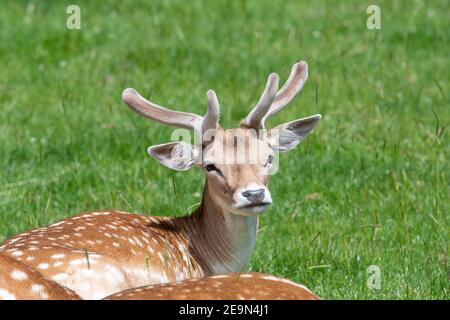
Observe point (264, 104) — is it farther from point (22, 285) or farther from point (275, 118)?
point (275, 118)

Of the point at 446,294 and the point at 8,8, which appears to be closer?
the point at 446,294

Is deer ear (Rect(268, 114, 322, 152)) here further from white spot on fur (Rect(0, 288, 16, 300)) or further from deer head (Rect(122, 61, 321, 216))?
white spot on fur (Rect(0, 288, 16, 300))

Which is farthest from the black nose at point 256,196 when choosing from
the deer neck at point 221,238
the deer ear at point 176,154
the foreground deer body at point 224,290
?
the foreground deer body at point 224,290

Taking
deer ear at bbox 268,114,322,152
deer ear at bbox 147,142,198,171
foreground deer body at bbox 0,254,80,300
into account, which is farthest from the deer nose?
foreground deer body at bbox 0,254,80,300

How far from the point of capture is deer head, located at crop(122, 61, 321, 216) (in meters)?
6.33

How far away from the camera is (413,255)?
6.94 meters

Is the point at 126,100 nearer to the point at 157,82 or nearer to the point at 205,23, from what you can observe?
the point at 157,82

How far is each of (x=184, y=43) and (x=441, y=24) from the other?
2.29 meters

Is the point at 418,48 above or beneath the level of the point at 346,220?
above

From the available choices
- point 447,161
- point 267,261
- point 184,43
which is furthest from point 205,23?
point 267,261

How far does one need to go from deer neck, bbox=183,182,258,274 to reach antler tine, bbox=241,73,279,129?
0.42 m

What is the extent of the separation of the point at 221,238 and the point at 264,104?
80cm

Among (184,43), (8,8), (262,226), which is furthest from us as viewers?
(8,8)
